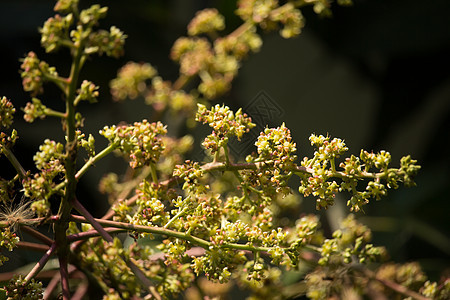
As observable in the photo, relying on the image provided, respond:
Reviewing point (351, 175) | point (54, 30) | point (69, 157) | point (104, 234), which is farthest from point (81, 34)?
point (351, 175)

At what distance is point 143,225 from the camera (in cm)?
64

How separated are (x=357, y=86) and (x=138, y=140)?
188 centimetres

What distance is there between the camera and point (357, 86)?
236 centimetres

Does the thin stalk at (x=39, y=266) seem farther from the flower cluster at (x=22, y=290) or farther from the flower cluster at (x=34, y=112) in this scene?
the flower cluster at (x=34, y=112)

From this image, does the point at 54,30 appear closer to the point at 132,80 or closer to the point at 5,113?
the point at 5,113

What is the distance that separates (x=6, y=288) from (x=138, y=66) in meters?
0.67

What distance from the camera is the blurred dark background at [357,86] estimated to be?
1.63 metres

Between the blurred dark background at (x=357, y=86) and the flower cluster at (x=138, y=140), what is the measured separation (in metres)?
0.58

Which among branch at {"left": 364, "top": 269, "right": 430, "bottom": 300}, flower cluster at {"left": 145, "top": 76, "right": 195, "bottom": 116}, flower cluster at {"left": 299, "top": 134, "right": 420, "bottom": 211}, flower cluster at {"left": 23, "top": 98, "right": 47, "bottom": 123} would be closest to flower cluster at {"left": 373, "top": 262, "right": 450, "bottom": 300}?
branch at {"left": 364, "top": 269, "right": 430, "bottom": 300}

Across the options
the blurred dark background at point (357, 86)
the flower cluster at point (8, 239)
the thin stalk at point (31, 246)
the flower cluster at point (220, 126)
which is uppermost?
the blurred dark background at point (357, 86)

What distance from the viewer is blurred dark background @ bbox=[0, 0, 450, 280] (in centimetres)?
163

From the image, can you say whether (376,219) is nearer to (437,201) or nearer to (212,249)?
(437,201)

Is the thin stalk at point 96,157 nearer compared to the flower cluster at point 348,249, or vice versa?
the thin stalk at point 96,157

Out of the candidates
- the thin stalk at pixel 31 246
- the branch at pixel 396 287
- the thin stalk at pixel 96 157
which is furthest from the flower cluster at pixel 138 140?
the branch at pixel 396 287
